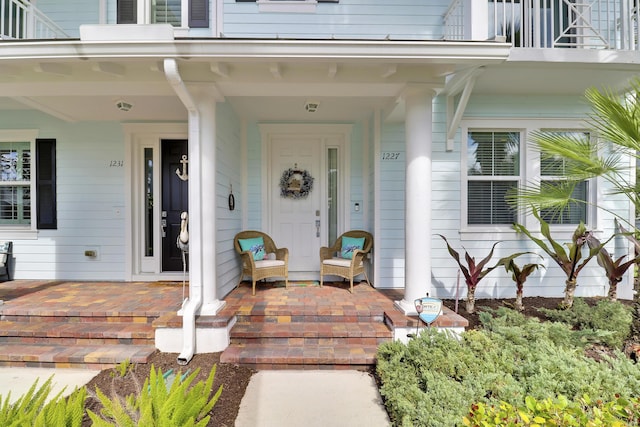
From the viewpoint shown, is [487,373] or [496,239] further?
[496,239]

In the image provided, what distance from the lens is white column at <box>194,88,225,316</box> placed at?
9.87 ft

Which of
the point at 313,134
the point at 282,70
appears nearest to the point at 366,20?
the point at 313,134

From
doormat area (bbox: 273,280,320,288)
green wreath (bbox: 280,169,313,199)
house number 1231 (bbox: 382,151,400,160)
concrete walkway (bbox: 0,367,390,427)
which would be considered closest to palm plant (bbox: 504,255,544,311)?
house number 1231 (bbox: 382,151,400,160)

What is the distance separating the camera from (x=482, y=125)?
13.9ft

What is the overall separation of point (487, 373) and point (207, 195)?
273cm

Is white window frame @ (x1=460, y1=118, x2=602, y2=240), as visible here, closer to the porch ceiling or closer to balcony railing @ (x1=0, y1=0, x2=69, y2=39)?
the porch ceiling

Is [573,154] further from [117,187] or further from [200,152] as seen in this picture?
[117,187]

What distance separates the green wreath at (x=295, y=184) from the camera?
4750mm

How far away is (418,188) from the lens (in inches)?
120

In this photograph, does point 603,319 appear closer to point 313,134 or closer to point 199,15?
point 313,134

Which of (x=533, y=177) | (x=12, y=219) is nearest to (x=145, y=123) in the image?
(x=12, y=219)

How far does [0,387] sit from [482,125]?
567 cm

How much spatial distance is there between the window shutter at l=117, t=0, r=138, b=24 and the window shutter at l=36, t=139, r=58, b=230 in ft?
6.67

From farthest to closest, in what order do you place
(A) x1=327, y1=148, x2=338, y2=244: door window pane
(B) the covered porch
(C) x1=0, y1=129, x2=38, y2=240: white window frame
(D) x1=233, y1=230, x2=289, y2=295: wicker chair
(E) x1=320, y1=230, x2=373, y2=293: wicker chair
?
1. (A) x1=327, y1=148, x2=338, y2=244: door window pane
2. (C) x1=0, y1=129, x2=38, y2=240: white window frame
3. (E) x1=320, y1=230, x2=373, y2=293: wicker chair
4. (D) x1=233, y1=230, x2=289, y2=295: wicker chair
5. (B) the covered porch
